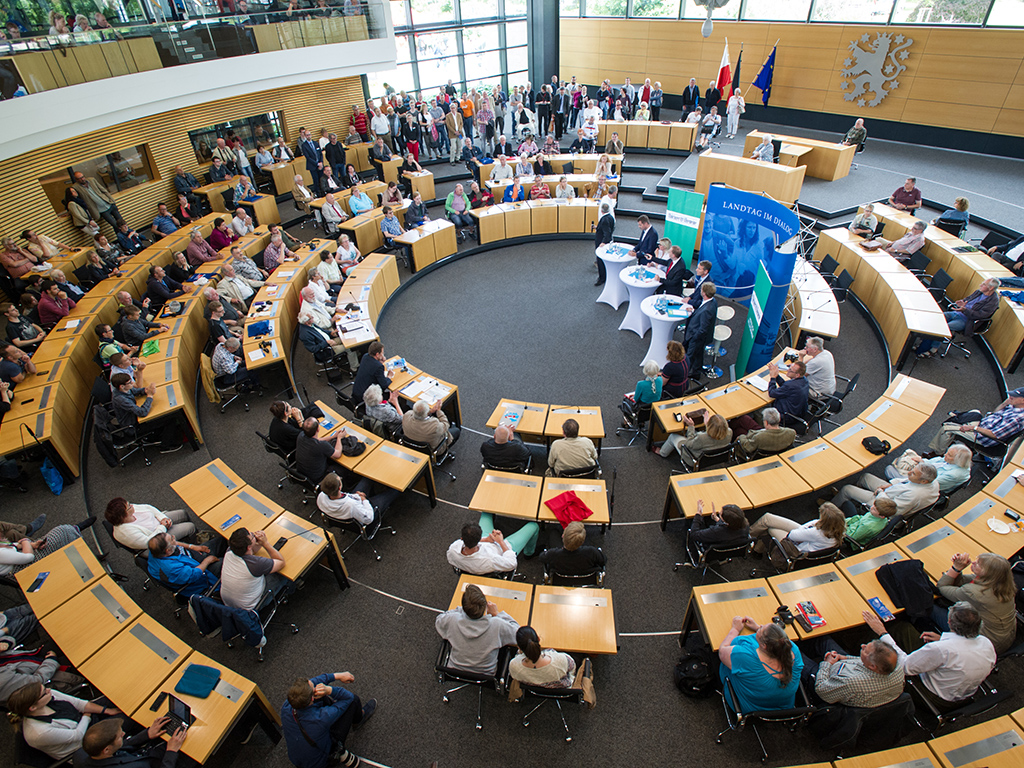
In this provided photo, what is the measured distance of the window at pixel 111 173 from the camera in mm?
11411

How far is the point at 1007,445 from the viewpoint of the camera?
6.14 m

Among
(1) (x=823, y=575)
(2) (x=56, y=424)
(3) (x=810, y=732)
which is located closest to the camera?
(3) (x=810, y=732)

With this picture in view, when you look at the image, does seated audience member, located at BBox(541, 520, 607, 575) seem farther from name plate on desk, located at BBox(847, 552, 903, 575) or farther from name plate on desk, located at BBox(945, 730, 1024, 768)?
name plate on desk, located at BBox(945, 730, 1024, 768)

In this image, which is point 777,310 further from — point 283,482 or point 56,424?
point 56,424

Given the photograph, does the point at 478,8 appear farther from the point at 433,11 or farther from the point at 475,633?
the point at 475,633

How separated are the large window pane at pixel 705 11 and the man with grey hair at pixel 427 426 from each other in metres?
18.4

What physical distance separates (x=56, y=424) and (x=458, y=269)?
822 cm

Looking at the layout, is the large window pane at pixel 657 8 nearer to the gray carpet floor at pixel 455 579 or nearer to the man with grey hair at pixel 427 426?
the gray carpet floor at pixel 455 579

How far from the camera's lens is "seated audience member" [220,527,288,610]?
188 inches

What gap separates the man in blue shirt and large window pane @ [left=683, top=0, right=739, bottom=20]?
854 inches

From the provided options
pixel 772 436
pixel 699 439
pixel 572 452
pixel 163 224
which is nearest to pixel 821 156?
pixel 772 436

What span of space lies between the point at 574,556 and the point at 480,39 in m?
21.8

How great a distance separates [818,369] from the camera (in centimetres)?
698

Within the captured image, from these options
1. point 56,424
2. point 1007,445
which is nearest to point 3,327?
point 56,424
